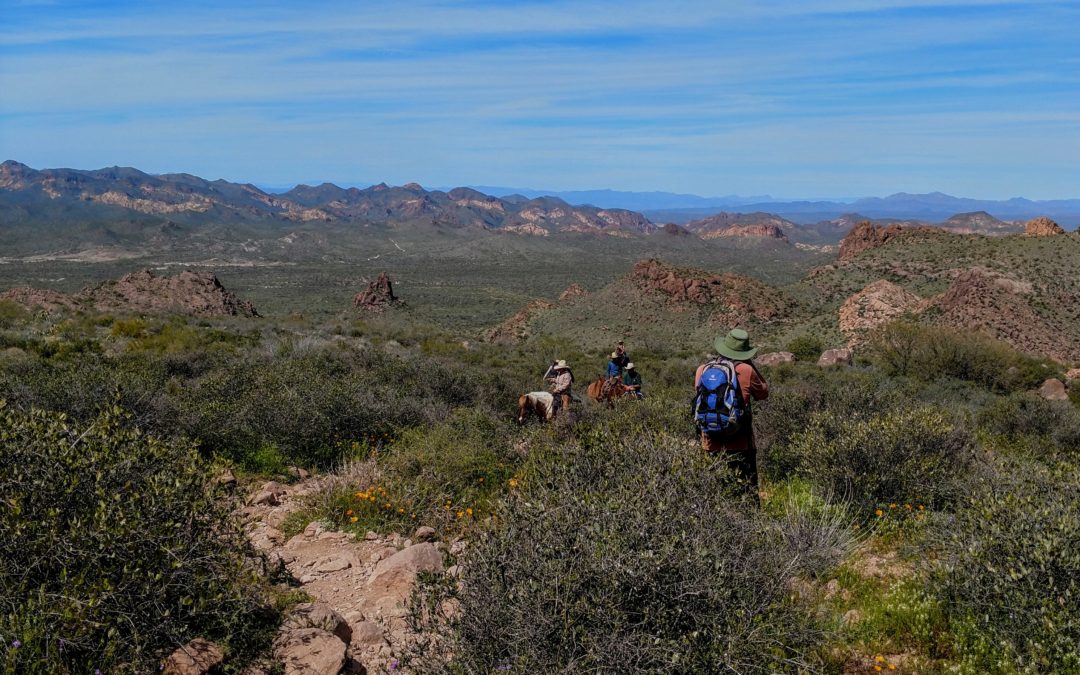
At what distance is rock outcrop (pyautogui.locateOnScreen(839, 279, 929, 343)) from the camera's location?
95.7ft

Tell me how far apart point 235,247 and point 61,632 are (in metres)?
126

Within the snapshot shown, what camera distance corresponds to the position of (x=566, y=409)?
30.1 feet

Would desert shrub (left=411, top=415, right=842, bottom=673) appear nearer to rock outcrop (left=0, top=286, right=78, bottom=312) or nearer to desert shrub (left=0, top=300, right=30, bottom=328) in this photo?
desert shrub (left=0, top=300, right=30, bottom=328)

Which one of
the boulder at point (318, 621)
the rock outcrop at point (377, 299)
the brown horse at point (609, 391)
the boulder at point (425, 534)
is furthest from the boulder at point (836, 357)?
the rock outcrop at point (377, 299)

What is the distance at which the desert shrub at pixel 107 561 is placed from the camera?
10.1ft

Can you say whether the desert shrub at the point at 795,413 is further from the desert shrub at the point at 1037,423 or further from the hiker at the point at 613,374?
the desert shrub at the point at 1037,423

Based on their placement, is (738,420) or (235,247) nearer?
(738,420)

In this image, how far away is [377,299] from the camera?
45125 mm

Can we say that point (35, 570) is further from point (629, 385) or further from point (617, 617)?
point (629, 385)

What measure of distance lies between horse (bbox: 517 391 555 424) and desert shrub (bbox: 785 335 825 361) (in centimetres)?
1988

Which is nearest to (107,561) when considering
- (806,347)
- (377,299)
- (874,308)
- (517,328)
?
(806,347)

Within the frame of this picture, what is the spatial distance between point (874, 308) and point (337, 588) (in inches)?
1193

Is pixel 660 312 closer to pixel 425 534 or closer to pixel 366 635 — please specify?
pixel 425 534

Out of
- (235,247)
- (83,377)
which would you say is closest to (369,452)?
(83,377)
